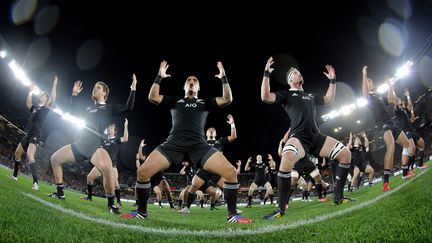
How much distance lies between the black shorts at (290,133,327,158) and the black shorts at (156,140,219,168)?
171 cm

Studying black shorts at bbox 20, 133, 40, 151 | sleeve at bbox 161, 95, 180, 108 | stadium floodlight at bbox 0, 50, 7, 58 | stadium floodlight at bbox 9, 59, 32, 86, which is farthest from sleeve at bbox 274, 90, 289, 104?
stadium floodlight at bbox 0, 50, 7, 58

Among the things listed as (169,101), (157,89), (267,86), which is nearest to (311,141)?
(267,86)

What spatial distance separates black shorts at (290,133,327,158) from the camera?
18.4 feet

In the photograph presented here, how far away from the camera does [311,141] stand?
18.5 feet

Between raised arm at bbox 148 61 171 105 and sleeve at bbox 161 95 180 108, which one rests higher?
raised arm at bbox 148 61 171 105

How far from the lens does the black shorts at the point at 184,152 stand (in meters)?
5.06

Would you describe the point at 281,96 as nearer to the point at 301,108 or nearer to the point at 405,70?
the point at 301,108

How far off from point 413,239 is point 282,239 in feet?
4.48

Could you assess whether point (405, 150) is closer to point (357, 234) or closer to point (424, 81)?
point (357, 234)

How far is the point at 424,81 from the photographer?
21.3 m

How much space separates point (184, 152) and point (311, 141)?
2434mm

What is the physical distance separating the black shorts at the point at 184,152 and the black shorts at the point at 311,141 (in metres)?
1.71

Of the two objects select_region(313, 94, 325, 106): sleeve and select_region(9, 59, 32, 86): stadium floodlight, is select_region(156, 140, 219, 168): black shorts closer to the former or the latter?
select_region(313, 94, 325, 106): sleeve

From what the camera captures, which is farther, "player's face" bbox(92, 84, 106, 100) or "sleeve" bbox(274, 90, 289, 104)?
"player's face" bbox(92, 84, 106, 100)
